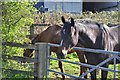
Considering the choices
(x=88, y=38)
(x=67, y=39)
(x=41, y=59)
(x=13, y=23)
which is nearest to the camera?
(x=67, y=39)

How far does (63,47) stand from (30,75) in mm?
1712

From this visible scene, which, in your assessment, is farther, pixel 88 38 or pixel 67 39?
pixel 88 38

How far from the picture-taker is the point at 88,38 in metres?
5.71

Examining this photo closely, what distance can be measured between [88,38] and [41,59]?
1.13 m

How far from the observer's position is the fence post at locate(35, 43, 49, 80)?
6.22 m

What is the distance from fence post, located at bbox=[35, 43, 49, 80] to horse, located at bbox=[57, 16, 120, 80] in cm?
71

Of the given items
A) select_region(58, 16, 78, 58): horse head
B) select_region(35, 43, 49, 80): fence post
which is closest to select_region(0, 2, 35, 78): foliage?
select_region(35, 43, 49, 80): fence post

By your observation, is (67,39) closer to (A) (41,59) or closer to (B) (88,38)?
(B) (88,38)

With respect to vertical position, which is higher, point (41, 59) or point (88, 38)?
point (88, 38)

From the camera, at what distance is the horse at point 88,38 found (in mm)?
5246

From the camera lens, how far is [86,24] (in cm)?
596

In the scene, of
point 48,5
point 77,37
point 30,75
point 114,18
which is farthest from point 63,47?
point 48,5

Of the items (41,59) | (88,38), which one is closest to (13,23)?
(41,59)

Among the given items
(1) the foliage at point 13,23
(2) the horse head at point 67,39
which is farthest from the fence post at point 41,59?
(2) the horse head at point 67,39
